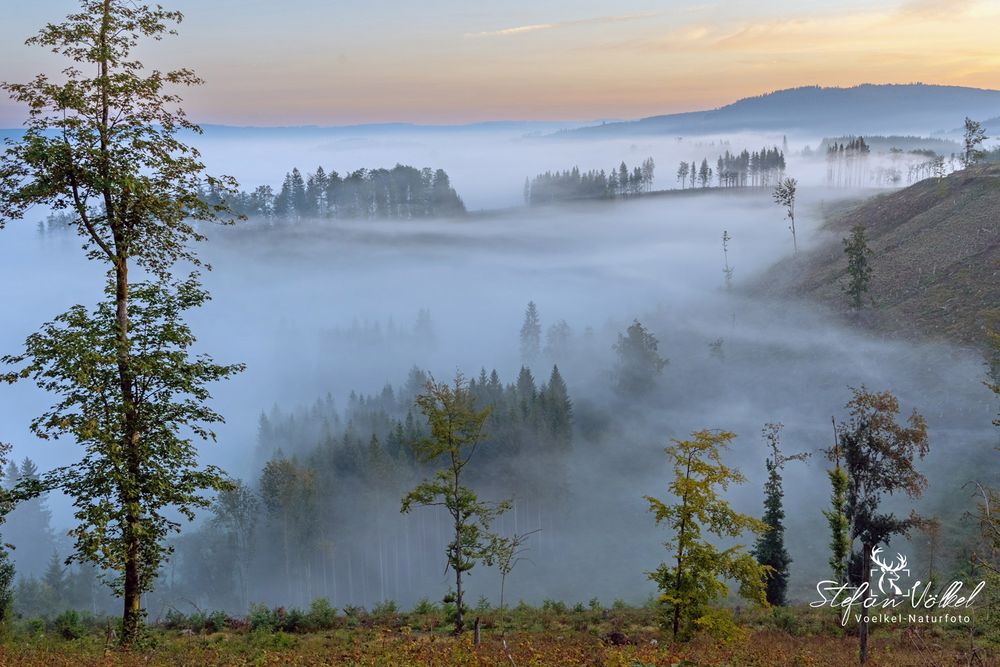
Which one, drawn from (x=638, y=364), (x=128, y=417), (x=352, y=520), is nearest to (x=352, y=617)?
(x=128, y=417)

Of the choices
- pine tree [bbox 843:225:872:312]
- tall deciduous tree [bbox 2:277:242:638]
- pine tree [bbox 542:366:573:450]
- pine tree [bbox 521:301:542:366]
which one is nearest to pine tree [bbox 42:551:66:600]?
pine tree [bbox 542:366:573:450]

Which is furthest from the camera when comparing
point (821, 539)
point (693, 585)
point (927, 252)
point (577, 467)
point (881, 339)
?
point (927, 252)

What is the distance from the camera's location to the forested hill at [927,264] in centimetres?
8456

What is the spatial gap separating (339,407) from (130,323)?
178117mm

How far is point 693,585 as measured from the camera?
2102 centimetres

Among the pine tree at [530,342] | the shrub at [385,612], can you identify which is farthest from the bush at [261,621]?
the pine tree at [530,342]

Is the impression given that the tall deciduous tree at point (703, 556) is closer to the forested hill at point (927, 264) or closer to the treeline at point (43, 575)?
the treeline at point (43, 575)

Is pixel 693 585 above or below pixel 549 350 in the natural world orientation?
above

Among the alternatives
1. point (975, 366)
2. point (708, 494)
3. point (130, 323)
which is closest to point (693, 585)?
point (708, 494)

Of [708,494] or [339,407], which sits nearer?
[708,494]

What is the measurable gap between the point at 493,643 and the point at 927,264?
10563 centimetres

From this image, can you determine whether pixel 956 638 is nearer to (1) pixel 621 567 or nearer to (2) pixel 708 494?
(2) pixel 708 494

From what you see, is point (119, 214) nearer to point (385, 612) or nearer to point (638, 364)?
point (385, 612)

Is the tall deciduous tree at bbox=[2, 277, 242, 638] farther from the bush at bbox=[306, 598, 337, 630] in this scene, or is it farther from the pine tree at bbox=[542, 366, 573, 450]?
the pine tree at bbox=[542, 366, 573, 450]
